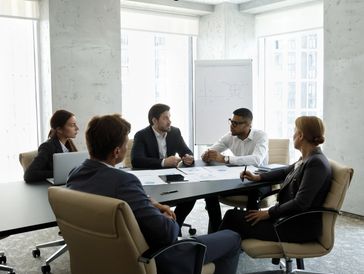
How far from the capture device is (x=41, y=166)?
321cm

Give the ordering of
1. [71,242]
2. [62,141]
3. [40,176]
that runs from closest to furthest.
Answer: [71,242]
[40,176]
[62,141]

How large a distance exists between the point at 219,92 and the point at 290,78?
109cm

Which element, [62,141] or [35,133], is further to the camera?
[35,133]

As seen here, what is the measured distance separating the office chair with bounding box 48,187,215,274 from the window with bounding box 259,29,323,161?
4.46 metres

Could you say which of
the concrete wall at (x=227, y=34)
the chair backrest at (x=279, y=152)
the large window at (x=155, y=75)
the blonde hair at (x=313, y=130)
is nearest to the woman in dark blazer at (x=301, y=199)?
the blonde hair at (x=313, y=130)

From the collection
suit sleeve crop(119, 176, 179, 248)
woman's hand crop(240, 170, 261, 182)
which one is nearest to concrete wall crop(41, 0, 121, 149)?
woman's hand crop(240, 170, 261, 182)

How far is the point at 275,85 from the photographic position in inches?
258

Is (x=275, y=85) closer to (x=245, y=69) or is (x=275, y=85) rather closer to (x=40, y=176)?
(x=245, y=69)

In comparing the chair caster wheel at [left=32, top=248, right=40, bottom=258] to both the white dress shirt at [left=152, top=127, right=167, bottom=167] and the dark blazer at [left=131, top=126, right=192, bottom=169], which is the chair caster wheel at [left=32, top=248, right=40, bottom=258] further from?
the white dress shirt at [left=152, top=127, right=167, bottom=167]

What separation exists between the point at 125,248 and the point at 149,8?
16.0 feet

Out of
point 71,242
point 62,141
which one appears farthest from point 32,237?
point 71,242

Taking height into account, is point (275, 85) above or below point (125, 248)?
above

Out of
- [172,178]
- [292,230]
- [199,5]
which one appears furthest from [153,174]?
[199,5]

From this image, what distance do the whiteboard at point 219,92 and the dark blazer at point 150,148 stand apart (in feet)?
6.22
